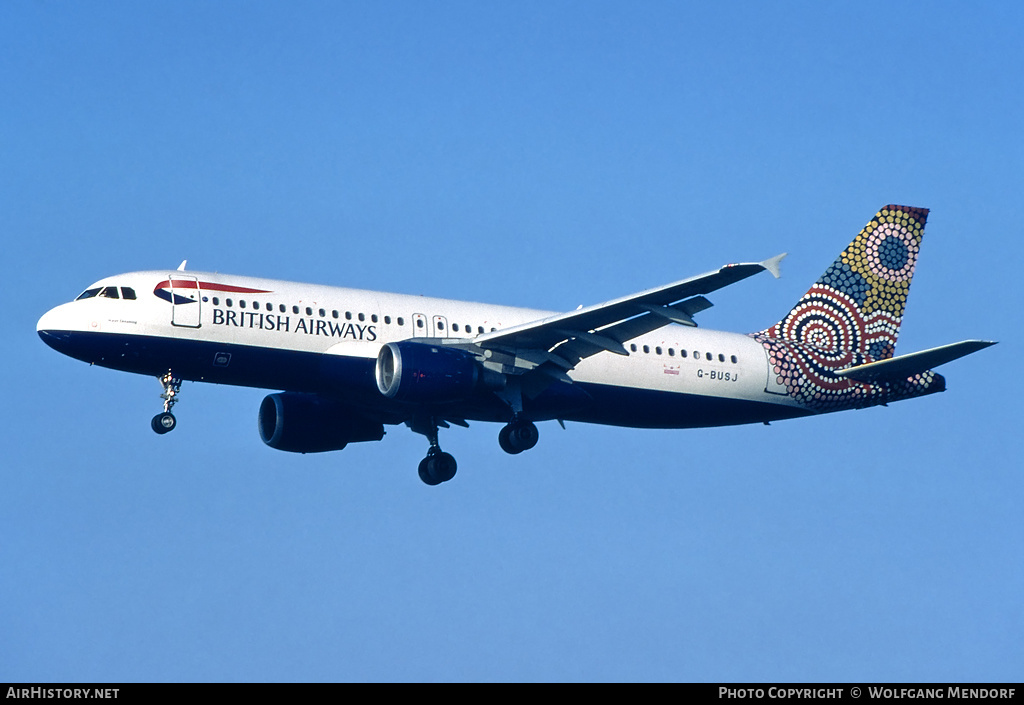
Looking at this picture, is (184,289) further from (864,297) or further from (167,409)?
(864,297)

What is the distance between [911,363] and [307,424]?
703 inches

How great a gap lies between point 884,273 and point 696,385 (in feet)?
29.1

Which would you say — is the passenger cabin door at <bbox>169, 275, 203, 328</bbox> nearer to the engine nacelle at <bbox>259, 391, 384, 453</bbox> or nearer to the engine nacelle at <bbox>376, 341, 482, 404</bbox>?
the engine nacelle at <bbox>376, 341, 482, 404</bbox>

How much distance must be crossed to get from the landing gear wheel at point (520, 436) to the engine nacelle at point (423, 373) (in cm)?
240

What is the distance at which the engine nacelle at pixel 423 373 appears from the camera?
40.3 m

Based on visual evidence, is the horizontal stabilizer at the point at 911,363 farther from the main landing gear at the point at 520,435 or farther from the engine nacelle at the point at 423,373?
the engine nacelle at the point at 423,373

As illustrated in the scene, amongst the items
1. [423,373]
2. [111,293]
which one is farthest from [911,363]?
[111,293]

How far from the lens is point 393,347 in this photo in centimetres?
4088

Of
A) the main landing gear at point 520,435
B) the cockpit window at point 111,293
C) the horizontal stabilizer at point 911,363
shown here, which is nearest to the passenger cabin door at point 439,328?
the main landing gear at point 520,435

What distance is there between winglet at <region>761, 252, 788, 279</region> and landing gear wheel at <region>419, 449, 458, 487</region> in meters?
14.2

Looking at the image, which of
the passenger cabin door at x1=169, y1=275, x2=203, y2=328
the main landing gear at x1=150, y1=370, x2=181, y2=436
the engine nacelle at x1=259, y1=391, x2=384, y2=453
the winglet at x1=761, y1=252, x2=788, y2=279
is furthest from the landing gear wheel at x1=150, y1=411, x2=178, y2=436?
the winglet at x1=761, y1=252, x2=788, y2=279

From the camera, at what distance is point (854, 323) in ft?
160

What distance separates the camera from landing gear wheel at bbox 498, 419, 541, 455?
142ft
